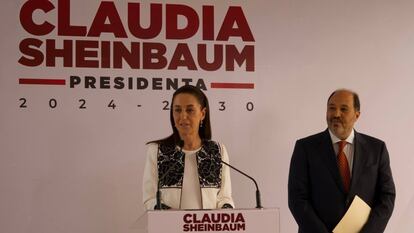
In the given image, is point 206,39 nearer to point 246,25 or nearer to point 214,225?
point 246,25

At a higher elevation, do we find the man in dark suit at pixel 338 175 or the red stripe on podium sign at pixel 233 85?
the red stripe on podium sign at pixel 233 85

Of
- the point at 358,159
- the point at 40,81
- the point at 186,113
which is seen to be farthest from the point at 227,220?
the point at 40,81

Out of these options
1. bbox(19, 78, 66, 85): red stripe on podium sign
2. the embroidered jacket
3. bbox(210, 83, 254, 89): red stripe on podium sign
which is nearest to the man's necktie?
the embroidered jacket

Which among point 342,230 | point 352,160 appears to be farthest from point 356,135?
point 342,230

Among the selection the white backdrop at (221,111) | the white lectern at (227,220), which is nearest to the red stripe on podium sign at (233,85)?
the white backdrop at (221,111)

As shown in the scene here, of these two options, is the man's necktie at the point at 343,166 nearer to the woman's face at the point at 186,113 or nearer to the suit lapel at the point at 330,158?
the suit lapel at the point at 330,158

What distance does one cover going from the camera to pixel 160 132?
14.2ft

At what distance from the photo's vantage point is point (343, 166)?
3.60 meters

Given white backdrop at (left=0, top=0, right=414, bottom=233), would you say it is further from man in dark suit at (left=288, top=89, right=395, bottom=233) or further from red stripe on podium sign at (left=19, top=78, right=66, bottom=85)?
man in dark suit at (left=288, top=89, right=395, bottom=233)

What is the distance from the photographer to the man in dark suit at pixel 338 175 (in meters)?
3.48

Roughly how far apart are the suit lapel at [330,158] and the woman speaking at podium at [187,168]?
24.4 inches

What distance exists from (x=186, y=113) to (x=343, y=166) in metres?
1.02

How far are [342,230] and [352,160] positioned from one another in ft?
1.53

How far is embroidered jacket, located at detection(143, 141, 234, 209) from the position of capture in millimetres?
3334
